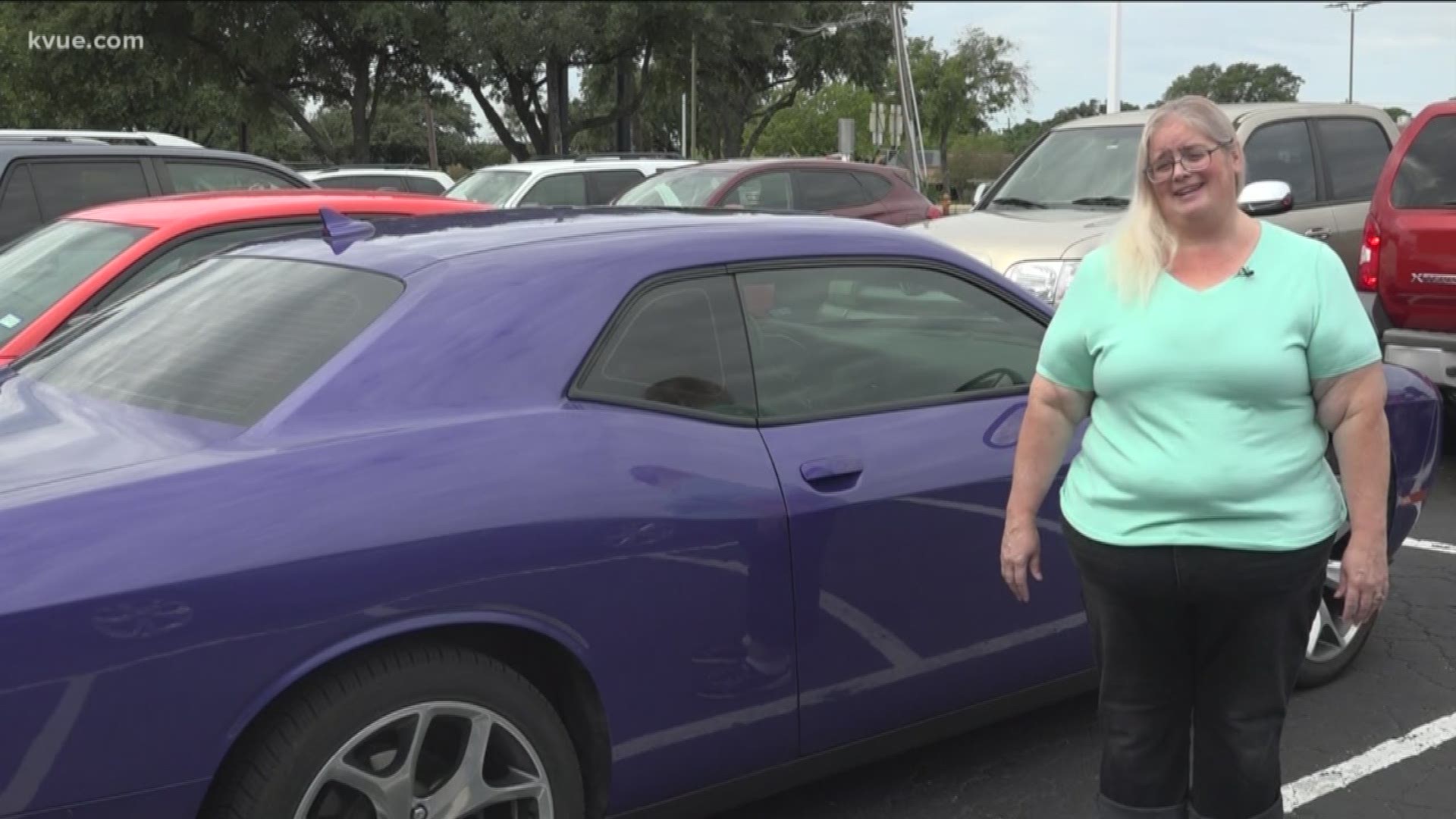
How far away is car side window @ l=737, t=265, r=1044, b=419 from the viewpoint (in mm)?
3326

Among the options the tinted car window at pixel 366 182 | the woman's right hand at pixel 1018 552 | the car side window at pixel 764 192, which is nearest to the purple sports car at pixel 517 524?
the woman's right hand at pixel 1018 552

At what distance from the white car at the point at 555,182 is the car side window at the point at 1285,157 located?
6.39 meters

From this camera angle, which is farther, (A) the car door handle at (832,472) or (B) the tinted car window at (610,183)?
(B) the tinted car window at (610,183)

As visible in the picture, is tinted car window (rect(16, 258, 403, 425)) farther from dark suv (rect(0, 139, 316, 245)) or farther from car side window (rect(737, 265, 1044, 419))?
dark suv (rect(0, 139, 316, 245))

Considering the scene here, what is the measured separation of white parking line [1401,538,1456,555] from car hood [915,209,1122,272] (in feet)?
7.33

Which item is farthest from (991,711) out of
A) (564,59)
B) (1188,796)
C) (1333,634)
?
(564,59)

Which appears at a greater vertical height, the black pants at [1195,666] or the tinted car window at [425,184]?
the tinted car window at [425,184]

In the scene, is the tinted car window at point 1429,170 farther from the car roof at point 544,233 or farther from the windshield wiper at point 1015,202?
the car roof at point 544,233

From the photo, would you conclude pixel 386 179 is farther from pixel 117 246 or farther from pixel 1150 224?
pixel 1150 224

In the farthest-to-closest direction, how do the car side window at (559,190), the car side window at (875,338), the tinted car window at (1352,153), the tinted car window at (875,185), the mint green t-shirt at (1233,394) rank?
the car side window at (559,190)
the tinted car window at (875,185)
the tinted car window at (1352,153)
the car side window at (875,338)
the mint green t-shirt at (1233,394)

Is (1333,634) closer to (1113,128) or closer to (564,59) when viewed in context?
(1113,128)

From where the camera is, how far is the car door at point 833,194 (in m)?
13.0

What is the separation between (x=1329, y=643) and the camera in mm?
4422

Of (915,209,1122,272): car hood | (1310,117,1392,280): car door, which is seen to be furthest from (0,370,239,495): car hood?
(1310,117,1392,280): car door
